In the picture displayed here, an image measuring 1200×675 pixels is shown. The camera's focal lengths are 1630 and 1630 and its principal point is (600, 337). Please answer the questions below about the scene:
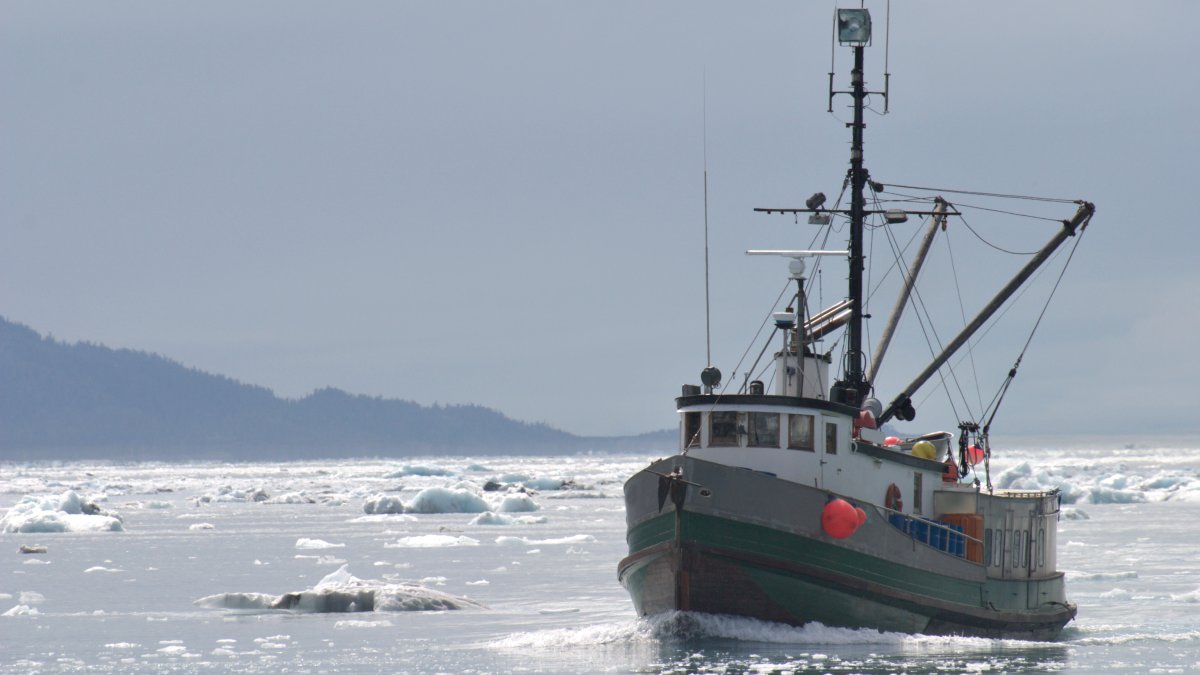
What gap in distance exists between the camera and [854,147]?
30.3 m

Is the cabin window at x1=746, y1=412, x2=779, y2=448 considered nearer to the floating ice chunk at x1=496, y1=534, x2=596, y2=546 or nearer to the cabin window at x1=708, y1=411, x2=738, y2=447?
the cabin window at x1=708, y1=411, x2=738, y2=447

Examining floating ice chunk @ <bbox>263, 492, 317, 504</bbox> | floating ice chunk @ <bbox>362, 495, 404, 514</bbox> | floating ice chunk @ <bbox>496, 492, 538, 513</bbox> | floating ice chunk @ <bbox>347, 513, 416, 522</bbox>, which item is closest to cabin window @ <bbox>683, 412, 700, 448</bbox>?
floating ice chunk @ <bbox>347, 513, 416, 522</bbox>

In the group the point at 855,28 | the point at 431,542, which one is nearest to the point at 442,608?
the point at 855,28

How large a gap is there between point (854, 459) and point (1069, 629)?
619 centimetres

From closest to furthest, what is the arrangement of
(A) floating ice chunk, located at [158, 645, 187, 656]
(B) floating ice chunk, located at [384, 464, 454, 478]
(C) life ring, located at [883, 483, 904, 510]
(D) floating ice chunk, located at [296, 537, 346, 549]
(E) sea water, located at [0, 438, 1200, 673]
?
(E) sea water, located at [0, 438, 1200, 673] → (A) floating ice chunk, located at [158, 645, 187, 656] → (C) life ring, located at [883, 483, 904, 510] → (D) floating ice chunk, located at [296, 537, 346, 549] → (B) floating ice chunk, located at [384, 464, 454, 478]

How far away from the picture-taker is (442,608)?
30.2 meters

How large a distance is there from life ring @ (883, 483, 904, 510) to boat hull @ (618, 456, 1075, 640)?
106cm

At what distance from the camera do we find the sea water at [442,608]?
23469 mm

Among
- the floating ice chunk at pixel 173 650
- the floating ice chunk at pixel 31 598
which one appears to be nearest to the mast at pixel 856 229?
the floating ice chunk at pixel 173 650

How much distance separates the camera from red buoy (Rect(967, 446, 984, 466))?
2936 centimetres

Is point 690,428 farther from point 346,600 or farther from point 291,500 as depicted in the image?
point 291,500

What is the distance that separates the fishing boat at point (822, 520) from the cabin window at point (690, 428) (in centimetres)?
3

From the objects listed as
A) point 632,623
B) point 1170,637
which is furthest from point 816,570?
point 1170,637

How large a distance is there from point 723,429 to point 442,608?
7.59 metres
